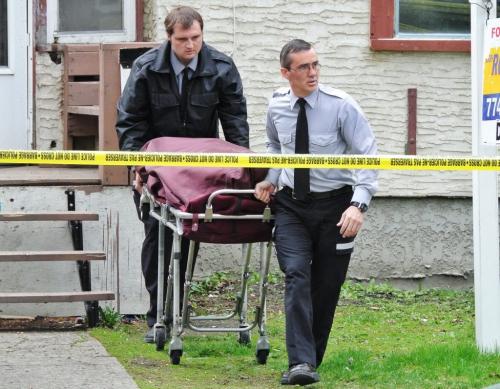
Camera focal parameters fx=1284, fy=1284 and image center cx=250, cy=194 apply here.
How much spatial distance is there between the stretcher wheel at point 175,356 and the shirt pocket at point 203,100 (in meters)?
1.58

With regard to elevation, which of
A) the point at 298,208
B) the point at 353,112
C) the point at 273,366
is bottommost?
Answer: the point at 273,366

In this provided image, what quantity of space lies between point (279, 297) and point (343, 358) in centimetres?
241

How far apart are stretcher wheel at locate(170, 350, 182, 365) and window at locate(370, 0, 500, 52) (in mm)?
3850

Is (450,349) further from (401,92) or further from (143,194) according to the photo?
(401,92)

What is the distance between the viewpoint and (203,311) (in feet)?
30.6

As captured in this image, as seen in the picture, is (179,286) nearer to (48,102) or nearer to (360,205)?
(360,205)

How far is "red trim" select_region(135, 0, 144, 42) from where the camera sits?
34.2 feet

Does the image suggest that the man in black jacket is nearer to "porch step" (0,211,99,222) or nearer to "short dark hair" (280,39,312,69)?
"porch step" (0,211,99,222)

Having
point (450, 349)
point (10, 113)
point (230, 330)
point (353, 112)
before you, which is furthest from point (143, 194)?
point (10, 113)

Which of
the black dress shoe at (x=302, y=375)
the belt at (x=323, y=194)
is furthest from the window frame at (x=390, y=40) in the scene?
the black dress shoe at (x=302, y=375)

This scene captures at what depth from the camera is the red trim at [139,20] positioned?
411 inches

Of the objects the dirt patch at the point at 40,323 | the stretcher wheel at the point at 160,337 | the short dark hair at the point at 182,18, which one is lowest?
the dirt patch at the point at 40,323

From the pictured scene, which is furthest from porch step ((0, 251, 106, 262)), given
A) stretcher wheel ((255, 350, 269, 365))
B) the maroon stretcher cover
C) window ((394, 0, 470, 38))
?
window ((394, 0, 470, 38))

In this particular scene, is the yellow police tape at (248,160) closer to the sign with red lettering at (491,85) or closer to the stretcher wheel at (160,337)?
the sign with red lettering at (491,85)
